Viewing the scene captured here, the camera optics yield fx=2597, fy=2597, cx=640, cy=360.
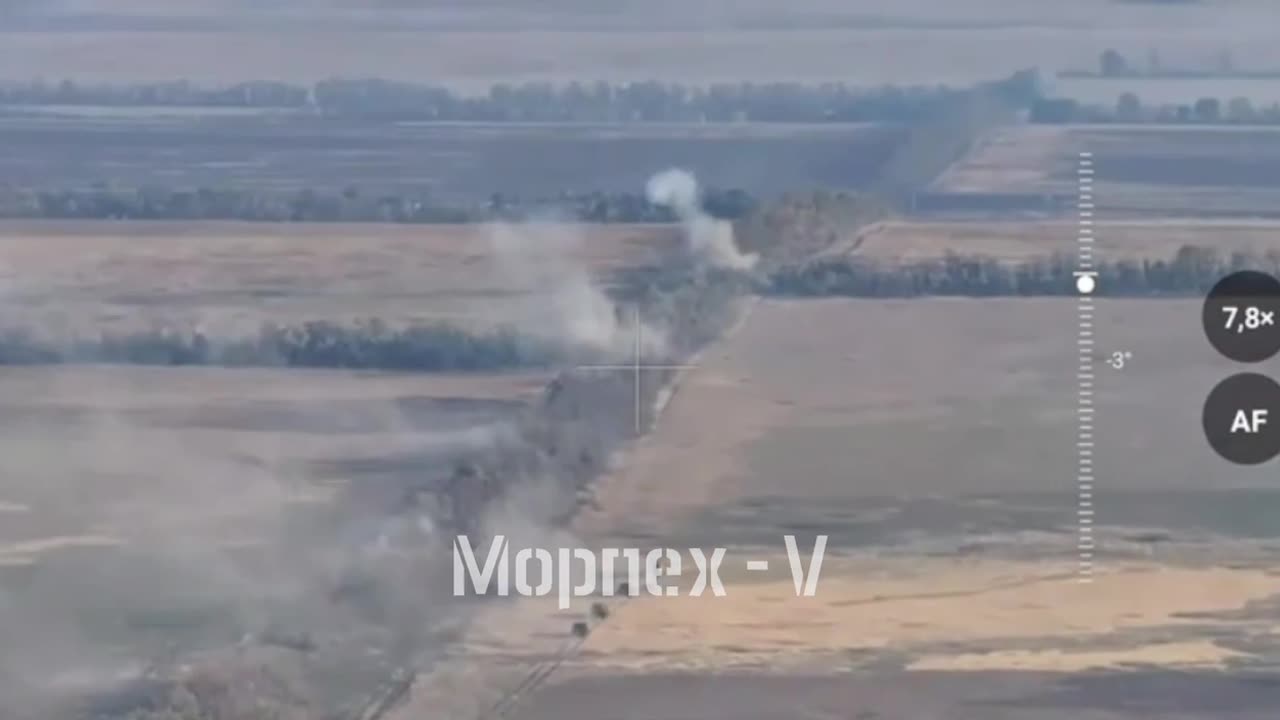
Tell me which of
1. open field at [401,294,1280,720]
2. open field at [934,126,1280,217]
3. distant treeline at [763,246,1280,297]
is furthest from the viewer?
open field at [934,126,1280,217]

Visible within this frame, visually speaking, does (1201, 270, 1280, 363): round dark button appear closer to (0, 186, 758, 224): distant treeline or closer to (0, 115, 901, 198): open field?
(0, 115, 901, 198): open field

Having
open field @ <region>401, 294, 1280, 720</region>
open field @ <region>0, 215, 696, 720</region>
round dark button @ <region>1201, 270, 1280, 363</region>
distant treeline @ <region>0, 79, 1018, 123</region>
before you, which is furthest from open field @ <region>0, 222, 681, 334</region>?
round dark button @ <region>1201, 270, 1280, 363</region>

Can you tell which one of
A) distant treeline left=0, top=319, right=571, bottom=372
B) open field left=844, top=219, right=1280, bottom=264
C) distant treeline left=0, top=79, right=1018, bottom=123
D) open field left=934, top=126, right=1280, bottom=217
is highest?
distant treeline left=0, top=79, right=1018, bottom=123

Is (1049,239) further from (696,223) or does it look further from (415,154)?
(415,154)

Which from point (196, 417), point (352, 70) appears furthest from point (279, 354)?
point (352, 70)

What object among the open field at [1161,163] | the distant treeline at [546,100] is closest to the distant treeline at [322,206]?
the distant treeline at [546,100]

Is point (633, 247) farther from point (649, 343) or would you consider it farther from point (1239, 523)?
point (1239, 523)
